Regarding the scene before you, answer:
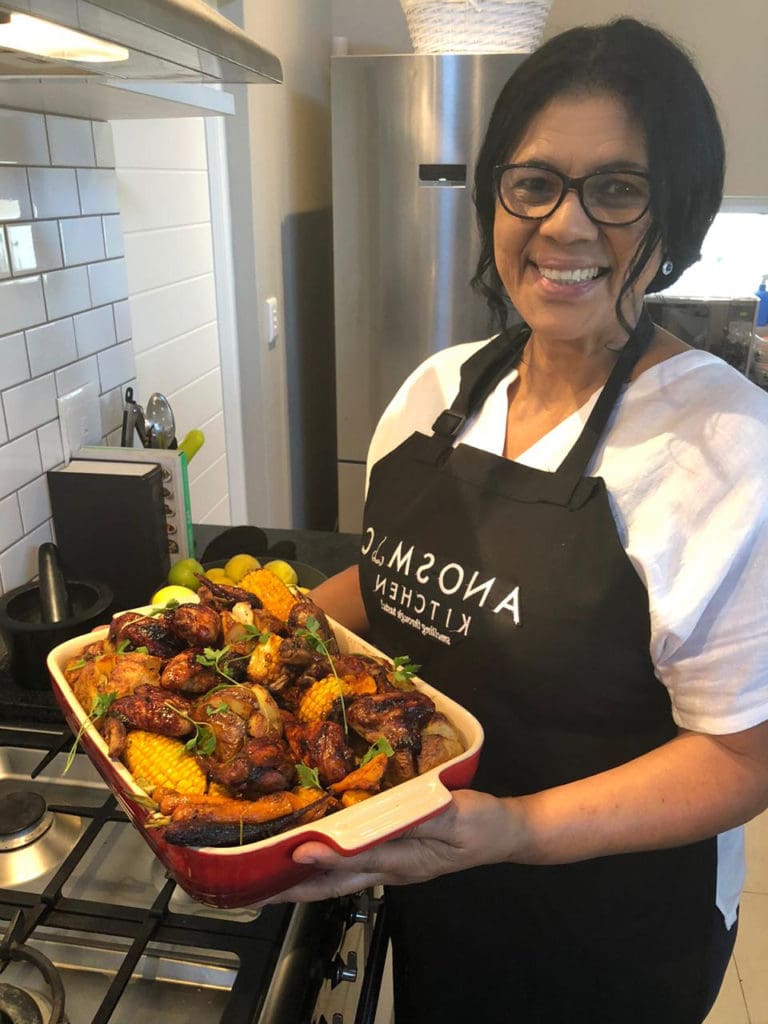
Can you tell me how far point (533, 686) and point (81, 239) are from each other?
933 mm

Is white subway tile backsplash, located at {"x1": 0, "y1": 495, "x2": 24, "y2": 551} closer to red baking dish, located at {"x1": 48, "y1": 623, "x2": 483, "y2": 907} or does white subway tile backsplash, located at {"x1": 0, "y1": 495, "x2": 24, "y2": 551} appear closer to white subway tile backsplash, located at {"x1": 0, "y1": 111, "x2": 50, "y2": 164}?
white subway tile backsplash, located at {"x1": 0, "y1": 111, "x2": 50, "y2": 164}

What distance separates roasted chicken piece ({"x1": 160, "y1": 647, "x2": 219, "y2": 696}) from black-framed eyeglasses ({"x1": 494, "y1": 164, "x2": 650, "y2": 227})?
533 millimetres

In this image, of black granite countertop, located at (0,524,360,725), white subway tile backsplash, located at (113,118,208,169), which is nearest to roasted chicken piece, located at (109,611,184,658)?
black granite countertop, located at (0,524,360,725)

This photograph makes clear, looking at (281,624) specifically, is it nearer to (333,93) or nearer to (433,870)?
(433,870)

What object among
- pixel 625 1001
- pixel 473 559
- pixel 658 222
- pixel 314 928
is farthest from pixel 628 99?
pixel 625 1001

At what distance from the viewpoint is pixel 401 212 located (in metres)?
2.09

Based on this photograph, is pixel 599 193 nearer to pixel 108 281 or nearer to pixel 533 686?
pixel 533 686

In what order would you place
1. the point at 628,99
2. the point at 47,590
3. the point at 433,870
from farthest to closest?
the point at 47,590
the point at 628,99
the point at 433,870

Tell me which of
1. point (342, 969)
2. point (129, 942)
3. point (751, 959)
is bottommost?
point (751, 959)

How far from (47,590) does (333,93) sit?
1541mm

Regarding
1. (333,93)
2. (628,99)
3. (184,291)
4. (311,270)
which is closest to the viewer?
(628,99)

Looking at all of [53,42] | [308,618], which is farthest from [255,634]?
[53,42]

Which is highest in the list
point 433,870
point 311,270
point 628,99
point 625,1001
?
point 628,99

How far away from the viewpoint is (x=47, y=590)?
1024 millimetres
